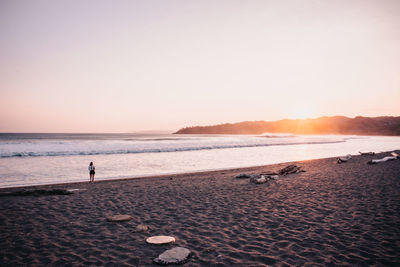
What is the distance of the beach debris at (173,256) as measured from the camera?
468 cm

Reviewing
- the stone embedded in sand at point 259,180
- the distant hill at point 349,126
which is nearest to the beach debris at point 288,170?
the stone embedded in sand at point 259,180

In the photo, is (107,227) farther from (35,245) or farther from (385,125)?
(385,125)

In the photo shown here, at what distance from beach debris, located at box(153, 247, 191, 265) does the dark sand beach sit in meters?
0.14

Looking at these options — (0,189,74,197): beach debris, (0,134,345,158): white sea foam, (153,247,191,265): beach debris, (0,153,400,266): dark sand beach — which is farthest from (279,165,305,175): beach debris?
(0,134,345,158): white sea foam

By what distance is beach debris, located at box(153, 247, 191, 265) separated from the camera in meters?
4.68

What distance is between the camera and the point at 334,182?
1262 centimetres

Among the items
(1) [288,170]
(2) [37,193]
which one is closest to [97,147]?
(2) [37,193]

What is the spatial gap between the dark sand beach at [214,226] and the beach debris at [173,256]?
143mm

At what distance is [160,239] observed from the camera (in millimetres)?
5711

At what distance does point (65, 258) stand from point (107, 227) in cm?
175

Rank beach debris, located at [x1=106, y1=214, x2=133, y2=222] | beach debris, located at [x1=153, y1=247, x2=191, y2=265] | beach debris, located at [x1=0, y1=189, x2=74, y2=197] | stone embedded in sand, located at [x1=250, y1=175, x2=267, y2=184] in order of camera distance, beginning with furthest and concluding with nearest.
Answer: stone embedded in sand, located at [x1=250, y1=175, x2=267, y2=184]
beach debris, located at [x1=0, y1=189, x2=74, y2=197]
beach debris, located at [x1=106, y1=214, x2=133, y2=222]
beach debris, located at [x1=153, y1=247, x2=191, y2=265]

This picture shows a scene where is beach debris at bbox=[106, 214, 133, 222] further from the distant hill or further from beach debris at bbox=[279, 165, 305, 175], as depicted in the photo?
the distant hill

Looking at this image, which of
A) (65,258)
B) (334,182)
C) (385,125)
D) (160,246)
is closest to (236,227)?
(160,246)

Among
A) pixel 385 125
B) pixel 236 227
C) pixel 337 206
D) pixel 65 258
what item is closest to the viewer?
pixel 65 258
